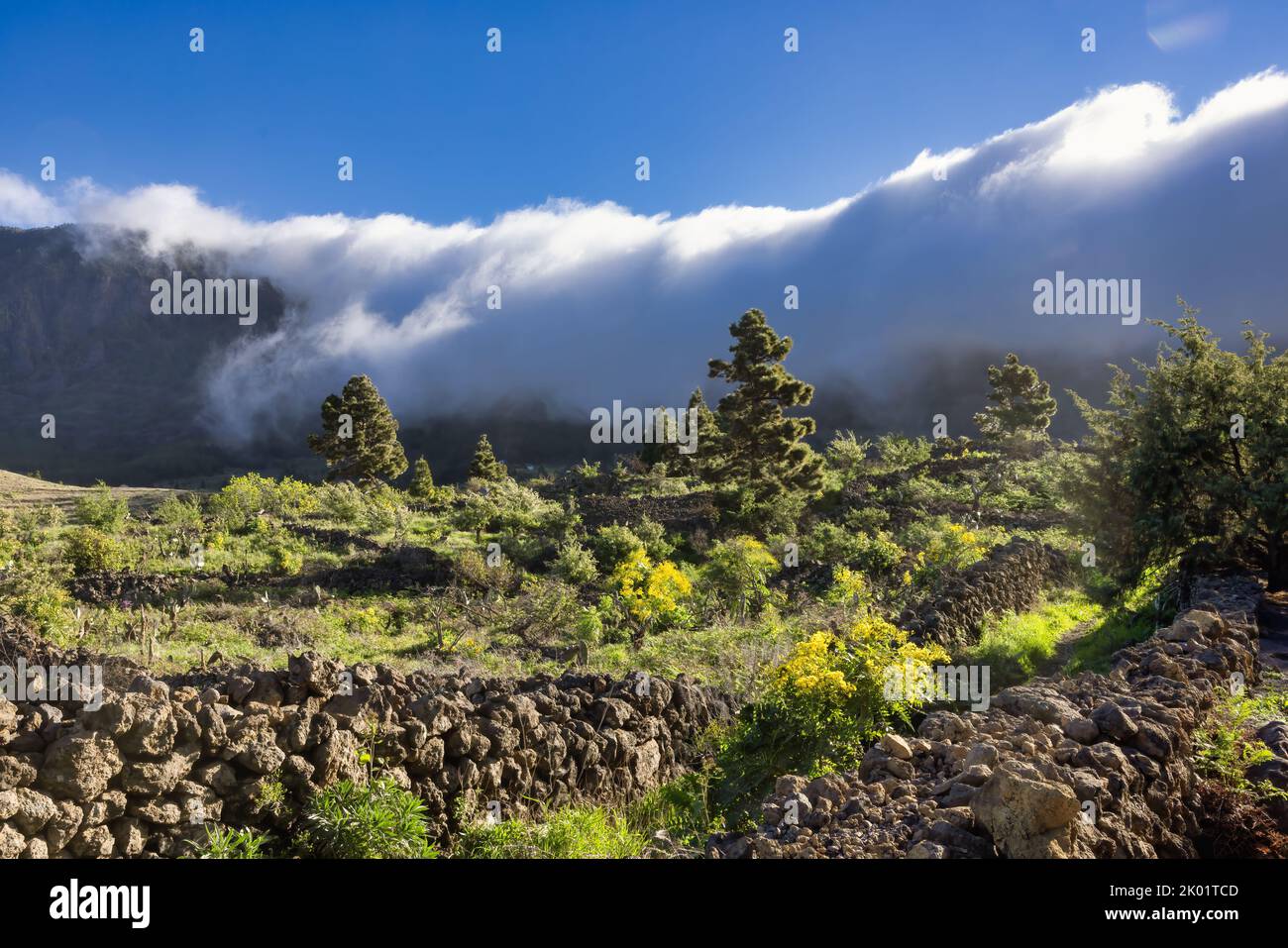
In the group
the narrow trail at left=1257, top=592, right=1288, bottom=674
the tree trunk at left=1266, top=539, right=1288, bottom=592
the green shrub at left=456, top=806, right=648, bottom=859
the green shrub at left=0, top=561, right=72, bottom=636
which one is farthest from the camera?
the green shrub at left=0, top=561, right=72, bottom=636

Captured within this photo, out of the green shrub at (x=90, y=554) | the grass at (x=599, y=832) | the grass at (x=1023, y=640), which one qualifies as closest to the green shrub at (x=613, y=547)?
the grass at (x=1023, y=640)

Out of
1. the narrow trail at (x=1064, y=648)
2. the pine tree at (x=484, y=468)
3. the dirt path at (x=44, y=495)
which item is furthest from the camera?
the pine tree at (x=484, y=468)

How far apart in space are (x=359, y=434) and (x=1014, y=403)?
31.2 metres

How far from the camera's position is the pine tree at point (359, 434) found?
32.4m

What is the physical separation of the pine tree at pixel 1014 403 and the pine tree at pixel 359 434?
28.2 m

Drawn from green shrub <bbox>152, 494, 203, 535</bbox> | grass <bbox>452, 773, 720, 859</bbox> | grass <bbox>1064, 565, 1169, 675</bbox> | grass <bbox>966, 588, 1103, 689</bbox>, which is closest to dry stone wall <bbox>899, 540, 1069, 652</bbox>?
grass <bbox>966, 588, 1103, 689</bbox>

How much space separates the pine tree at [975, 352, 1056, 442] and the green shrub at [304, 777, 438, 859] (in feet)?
111

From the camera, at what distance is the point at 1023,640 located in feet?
32.1

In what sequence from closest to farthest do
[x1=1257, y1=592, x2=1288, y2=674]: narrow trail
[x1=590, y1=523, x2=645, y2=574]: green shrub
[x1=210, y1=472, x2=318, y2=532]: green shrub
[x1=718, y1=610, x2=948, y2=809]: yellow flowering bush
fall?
[x1=718, y1=610, x2=948, y2=809]: yellow flowering bush → [x1=1257, y1=592, x2=1288, y2=674]: narrow trail → [x1=590, y1=523, x2=645, y2=574]: green shrub → [x1=210, y1=472, x2=318, y2=532]: green shrub

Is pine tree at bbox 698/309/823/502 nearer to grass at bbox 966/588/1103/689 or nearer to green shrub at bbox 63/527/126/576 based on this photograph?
grass at bbox 966/588/1103/689

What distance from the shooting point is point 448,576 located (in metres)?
15.1

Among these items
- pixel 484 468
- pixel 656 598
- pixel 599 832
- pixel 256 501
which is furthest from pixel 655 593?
pixel 484 468

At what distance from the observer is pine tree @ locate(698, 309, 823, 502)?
22.0 m

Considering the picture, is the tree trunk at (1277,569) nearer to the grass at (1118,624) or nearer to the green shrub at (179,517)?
the grass at (1118,624)
